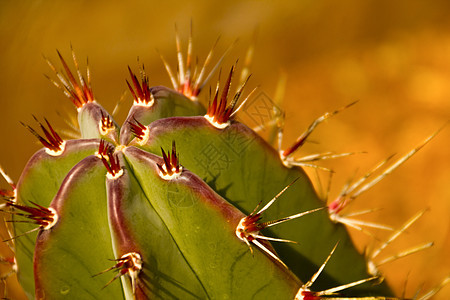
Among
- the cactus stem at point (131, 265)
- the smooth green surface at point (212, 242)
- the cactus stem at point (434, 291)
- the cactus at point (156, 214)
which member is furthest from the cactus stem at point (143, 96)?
the cactus stem at point (434, 291)

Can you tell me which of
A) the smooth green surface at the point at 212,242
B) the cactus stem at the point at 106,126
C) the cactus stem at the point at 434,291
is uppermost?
the cactus stem at the point at 106,126

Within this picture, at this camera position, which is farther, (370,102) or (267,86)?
(267,86)

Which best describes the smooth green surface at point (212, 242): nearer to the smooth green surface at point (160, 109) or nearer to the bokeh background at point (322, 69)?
the smooth green surface at point (160, 109)

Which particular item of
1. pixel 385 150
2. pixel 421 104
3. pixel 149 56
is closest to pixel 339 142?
pixel 385 150

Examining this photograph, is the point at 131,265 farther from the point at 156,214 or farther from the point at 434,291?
the point at 434,291

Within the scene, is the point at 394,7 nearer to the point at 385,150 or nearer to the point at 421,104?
the point at 421,104
